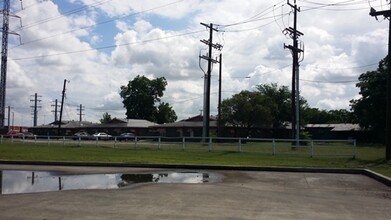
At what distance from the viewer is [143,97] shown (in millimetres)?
119250

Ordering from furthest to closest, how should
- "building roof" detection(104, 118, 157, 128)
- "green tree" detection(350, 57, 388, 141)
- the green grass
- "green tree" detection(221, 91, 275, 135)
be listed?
"building roof" detection(104, 118, 157, 128) → "green tree" detection(221, 91, 275, 135) → "green tree" detection(350, 57, 388, 141) → the green grass

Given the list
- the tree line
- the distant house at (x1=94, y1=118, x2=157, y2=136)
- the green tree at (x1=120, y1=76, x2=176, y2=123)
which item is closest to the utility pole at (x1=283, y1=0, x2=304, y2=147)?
the tree line

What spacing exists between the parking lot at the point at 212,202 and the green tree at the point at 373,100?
5020 centimetres

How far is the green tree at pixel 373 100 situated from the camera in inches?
2450

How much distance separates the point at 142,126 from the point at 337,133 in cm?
4000

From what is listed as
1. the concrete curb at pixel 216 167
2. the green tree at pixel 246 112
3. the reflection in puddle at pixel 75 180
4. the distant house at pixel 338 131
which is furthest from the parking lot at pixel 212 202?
the distant house at pixel 338 131

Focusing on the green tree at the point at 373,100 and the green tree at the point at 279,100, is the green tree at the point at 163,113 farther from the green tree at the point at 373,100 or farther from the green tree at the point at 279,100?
the green tree at the point at 373,100

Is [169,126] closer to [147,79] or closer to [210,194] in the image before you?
[147,79]

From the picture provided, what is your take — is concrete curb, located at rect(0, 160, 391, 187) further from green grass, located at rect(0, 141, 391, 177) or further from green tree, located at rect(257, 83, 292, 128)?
green tree, located at rect(257, 83, 292, 128)

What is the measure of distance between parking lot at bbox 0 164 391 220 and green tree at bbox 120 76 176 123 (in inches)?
4115

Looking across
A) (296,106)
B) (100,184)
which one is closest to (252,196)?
(100,184)

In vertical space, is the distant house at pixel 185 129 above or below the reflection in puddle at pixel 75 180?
above

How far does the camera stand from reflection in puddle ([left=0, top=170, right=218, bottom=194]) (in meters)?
13.6

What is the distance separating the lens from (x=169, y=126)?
8906cm
